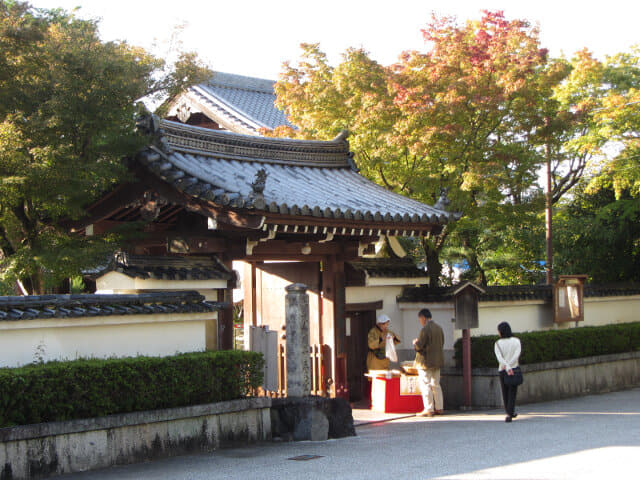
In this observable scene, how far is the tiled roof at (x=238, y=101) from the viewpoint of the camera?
25.8 metres

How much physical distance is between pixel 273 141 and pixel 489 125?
15.5 feet

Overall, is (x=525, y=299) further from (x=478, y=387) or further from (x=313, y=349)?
(x=313, y=349)

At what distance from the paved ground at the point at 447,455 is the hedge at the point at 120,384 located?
0.78m

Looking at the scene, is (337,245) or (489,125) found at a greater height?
(489,125)

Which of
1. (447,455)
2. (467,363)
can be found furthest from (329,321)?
(447,455)

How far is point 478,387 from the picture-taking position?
14758 millimetres

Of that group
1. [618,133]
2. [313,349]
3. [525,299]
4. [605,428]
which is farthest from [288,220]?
[618,133]

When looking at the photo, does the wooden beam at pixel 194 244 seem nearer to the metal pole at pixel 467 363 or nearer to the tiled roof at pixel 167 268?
the tiled roof at pixel 167 268

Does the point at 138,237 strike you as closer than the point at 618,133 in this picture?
Yes

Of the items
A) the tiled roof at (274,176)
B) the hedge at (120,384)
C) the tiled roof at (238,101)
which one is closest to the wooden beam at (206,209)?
the tiled roof at (274,176)

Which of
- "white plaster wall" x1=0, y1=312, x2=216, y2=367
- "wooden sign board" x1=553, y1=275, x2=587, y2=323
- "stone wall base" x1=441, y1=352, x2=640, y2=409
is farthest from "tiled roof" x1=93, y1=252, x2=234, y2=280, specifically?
"wooden sign board" x1=553, y1=275, x2=587, y2=323

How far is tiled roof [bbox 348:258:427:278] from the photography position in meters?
14.7

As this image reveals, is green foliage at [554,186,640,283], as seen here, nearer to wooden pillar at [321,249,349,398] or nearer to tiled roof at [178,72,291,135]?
wooden pillar at [321,249,349,398]

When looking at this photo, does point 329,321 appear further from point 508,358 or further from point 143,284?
point 143,284
